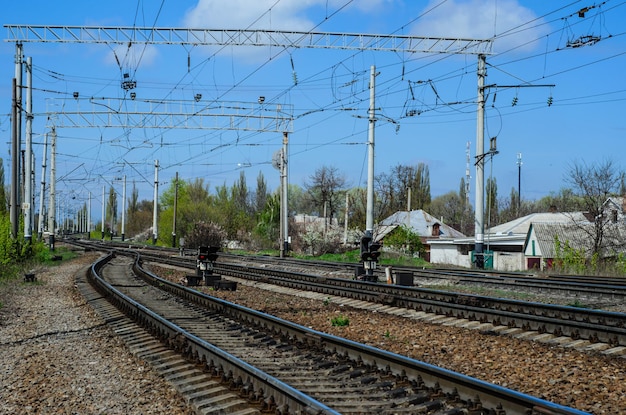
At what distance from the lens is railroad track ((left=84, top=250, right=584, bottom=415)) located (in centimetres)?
664

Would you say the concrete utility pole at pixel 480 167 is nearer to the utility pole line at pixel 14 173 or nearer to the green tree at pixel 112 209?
the utility pole line at pixel 14 173

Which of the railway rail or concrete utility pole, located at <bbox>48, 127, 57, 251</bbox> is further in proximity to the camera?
concrete utility pole, located at <bbox>48, 127, 57, 251</bbox>

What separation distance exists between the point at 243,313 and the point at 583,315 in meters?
Answer: 6.41

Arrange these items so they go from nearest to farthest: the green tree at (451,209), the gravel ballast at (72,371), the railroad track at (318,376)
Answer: the railroad track at (318,376) → the gravel ballast at (72,371) → the green tree at (451,209)

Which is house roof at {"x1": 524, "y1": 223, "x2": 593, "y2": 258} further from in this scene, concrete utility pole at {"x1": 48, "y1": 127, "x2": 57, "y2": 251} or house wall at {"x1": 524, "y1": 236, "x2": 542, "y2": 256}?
concrete utility pole at {"x1": 48, "y1": 127, "x2": 57, "y2": 251}

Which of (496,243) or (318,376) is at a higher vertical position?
(496,243)

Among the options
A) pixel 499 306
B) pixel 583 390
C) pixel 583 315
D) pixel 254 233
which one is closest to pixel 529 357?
pixel 583 390

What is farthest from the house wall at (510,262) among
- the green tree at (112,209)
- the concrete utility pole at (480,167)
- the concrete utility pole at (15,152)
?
the green tree at (112,209)

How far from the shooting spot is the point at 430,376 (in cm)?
766

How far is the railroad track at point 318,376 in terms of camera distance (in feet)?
21.8

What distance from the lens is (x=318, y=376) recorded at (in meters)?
8.30

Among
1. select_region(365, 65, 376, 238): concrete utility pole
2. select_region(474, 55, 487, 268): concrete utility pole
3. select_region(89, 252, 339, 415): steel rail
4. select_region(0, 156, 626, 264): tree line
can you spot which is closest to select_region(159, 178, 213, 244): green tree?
select_region(0, 156, 626, 264): tree line

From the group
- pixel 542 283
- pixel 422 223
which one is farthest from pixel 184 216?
pixel 542 283

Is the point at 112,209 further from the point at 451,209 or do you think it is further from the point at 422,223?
the point at 422,223
